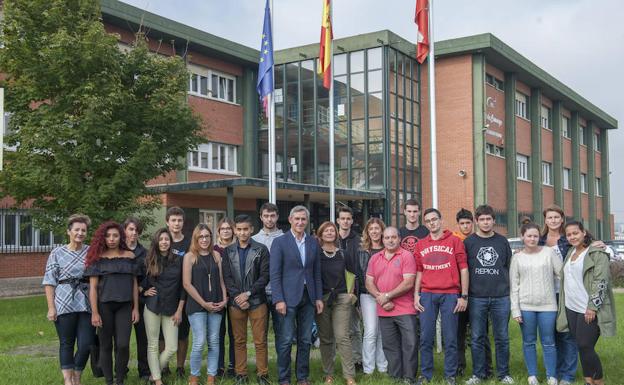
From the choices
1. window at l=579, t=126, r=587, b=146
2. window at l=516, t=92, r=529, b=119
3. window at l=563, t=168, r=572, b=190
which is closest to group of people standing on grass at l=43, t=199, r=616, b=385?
window at l=516, t=92, r=529, b=119

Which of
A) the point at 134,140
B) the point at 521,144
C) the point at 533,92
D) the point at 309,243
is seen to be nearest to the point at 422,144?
the point at 521,144

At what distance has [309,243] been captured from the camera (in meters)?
7.25

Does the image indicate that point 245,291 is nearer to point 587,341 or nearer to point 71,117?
point 587,341

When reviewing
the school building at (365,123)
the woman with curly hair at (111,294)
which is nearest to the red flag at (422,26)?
the woman with curly hair at (111,294)

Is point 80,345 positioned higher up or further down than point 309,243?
further down

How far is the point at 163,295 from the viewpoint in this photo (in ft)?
23.5

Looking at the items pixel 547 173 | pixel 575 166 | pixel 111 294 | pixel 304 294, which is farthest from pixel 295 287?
pixel 575 166

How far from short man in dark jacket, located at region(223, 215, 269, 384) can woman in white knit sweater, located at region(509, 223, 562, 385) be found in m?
2.71

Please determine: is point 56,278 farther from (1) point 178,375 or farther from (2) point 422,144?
(2) point 422,144

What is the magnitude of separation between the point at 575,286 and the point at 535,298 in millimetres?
436

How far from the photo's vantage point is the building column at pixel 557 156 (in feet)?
131

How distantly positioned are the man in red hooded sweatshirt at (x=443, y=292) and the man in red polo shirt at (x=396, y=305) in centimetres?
12

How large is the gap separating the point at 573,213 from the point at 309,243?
133 feet

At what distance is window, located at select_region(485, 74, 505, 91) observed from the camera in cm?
3189
